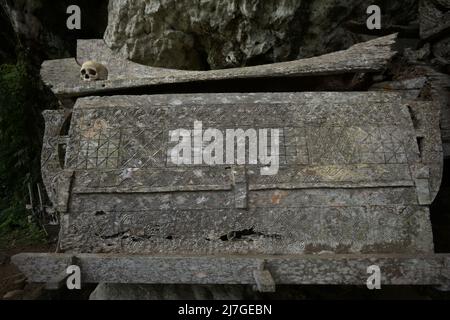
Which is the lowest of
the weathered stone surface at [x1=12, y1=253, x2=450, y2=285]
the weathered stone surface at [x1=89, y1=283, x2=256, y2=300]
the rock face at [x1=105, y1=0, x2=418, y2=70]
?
the weathered stone surface at [x1=89, y1=283, x2=256, y2=300]

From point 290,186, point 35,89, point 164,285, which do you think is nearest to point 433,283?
point 290,186

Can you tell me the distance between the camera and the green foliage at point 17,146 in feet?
19.3

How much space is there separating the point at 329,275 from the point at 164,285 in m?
1.51

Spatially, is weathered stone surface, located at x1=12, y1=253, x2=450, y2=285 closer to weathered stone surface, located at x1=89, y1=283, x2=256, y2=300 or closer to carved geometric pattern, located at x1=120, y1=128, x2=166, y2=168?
weathered stone surface, located at x1=89, y1=283, x2=256, y2=300

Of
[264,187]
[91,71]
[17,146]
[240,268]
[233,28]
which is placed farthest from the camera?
[17,146]

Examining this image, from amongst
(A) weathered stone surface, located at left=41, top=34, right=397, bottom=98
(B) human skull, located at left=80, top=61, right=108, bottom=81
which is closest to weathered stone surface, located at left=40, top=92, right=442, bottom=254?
(A) weathered stone surface, located at left=41, top=34, right=397, bottom=98

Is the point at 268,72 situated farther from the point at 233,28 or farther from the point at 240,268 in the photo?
the point at 240,268

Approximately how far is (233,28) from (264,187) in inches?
117

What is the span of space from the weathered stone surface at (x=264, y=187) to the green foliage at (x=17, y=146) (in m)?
3.41

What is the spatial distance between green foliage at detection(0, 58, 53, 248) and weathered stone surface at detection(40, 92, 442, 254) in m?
3.41

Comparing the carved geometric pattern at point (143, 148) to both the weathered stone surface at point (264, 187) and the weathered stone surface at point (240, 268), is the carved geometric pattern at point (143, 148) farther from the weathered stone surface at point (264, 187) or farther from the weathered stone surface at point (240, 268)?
the weathered stone surface at point (240, 268)

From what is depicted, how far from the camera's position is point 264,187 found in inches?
118

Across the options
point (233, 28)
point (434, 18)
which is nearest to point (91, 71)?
point (233, 28)

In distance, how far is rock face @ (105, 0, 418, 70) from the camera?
470 centimetres
